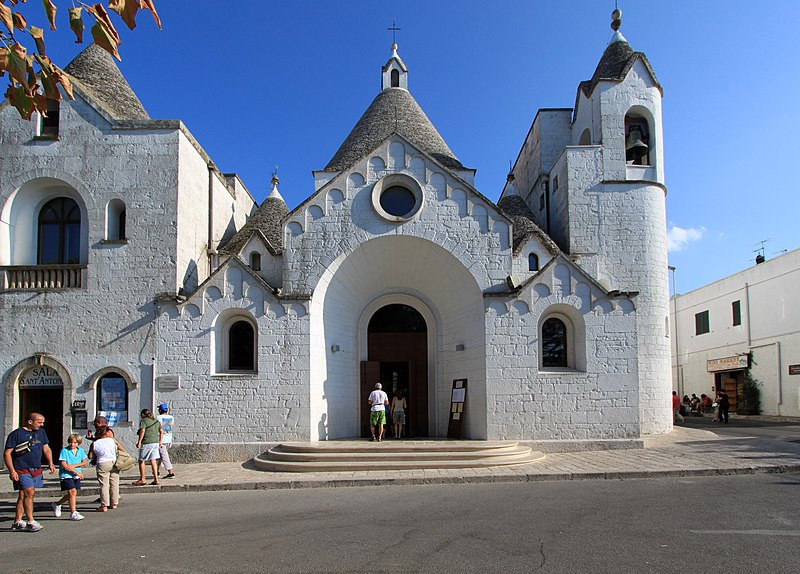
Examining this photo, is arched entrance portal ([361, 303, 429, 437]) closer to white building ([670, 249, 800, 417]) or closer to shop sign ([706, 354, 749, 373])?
white building ([670, 249, 800, 417])

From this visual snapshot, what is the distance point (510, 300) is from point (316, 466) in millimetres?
6764

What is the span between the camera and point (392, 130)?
23375 millimetres

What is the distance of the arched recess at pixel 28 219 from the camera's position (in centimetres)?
1778

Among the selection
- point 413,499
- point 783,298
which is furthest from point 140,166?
point 783,298

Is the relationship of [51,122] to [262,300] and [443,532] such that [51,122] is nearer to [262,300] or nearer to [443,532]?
[262,300]

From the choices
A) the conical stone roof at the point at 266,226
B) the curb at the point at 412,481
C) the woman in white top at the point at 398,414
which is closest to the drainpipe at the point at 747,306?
the curb at the point at 412,481

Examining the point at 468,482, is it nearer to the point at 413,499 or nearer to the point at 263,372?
the point at 413,499

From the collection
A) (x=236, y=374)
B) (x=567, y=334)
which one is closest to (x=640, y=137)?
(x=567, y=334)

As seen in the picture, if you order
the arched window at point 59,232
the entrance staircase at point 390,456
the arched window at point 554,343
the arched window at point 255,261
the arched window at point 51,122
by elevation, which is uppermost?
the arched window at point 51,122

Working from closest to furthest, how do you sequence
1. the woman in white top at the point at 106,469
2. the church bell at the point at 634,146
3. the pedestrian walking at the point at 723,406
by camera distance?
the woman in white top at the point at 106,469, the church bell at the point at 634,146, the pedestrian walking at the point at 723,406

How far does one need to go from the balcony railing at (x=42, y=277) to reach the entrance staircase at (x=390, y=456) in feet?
23.4

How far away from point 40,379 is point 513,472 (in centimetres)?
1274

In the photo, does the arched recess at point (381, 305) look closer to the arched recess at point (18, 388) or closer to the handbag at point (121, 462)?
the handbag at point (121, 462)

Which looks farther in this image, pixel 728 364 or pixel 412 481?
pixel 728 364
